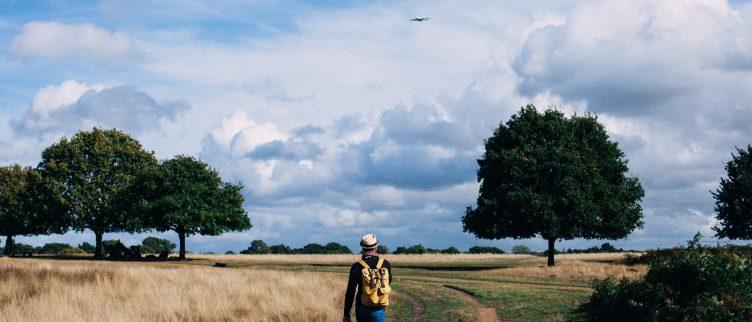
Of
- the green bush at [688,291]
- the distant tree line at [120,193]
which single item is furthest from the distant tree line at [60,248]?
the green bush at [688,291]

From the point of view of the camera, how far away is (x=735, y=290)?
19969mm

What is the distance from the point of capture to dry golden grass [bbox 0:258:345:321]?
20.2m

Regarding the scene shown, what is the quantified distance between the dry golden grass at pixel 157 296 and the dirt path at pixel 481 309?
479 centimetres

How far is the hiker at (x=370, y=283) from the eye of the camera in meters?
11.6

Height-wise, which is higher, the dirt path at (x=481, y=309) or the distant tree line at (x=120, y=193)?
the distant tree line at (x=120, y=193)

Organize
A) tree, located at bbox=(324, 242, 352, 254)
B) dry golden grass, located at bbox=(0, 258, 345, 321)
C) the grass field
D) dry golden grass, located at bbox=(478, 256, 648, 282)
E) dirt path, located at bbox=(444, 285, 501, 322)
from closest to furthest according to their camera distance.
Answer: dry golden grass, located at bbox=(0, 258, 345, 321) → the grass field → dirt path, located at bbox=(444, 285, 501, 322) → dry golden grass, located at bbox=(478, 256, 648, 282) → tree, located at bbox=(324, 242, 352, 254)

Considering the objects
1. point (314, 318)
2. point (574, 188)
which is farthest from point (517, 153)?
point (314, 318)

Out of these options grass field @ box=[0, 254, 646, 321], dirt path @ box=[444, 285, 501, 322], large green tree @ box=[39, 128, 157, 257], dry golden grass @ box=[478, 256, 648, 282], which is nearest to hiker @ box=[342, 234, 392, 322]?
grass field @ box=[0, 254, 646, 321]

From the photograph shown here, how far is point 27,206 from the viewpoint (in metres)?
73.5

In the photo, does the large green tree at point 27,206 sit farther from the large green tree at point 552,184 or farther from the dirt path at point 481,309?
the dirt path at point 481,309

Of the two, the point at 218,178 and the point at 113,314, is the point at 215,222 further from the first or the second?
the point at 113,314

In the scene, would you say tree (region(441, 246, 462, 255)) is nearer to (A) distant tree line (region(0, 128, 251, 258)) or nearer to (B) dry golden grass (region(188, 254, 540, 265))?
(B) dry golden grass (region(188, 254, 540, 265))

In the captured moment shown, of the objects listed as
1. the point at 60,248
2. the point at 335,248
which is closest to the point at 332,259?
the point at 335,248

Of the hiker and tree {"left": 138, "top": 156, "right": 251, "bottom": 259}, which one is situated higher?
tree {"left": 138, "top": 156, "right": 251, "bottom": 259}
